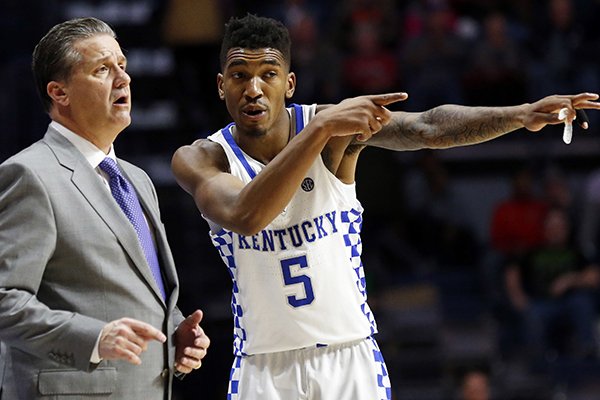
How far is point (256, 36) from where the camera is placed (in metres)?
4.77

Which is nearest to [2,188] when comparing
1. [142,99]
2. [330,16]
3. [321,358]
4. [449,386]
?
[321,358]

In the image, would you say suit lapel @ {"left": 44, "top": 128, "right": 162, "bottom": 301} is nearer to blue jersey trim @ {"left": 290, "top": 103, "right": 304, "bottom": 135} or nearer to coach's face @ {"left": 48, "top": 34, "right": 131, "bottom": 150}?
coach's face @ {"left": 48, "top": 34, "right": 131, "bottom": 150}

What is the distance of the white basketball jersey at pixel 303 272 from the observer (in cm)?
471

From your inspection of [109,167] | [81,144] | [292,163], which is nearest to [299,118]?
[292,163]

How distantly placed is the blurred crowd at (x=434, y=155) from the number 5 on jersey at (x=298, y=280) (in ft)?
16.8

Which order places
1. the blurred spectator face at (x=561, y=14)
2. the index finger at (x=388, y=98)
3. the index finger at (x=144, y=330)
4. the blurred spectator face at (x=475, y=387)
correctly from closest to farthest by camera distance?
the index finger at (x=144, y=330), the index finger at (x=388, y=98), the blurred spectator face at (x=475, y=387), the blurred spectator face at (x=561, y=14)

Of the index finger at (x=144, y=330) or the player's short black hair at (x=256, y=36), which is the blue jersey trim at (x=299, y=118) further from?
the index finger at (x=144, y=330)

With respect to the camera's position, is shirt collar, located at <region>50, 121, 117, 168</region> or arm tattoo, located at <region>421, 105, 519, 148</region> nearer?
shirt collar, located at <region>50, 121, 117, 168</region>

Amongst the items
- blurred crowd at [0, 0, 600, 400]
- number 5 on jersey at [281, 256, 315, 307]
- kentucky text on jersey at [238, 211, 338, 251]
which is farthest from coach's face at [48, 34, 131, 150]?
blurred crowd at [0, 0, 600, 400]

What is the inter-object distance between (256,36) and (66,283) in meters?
1.44

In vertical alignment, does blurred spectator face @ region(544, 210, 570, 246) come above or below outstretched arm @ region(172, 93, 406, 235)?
above

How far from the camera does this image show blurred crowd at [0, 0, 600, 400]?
10617 mm

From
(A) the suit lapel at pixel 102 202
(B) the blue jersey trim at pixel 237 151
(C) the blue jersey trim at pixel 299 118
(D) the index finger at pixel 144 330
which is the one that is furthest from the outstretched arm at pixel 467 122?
(D) the index finger at pixel 144 330

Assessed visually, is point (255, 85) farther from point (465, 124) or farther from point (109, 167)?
point (465, 124)
